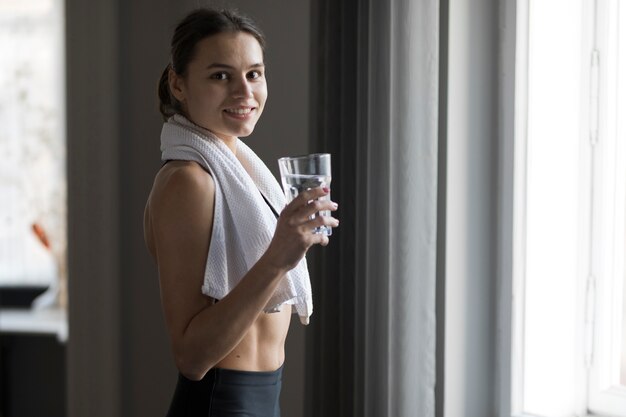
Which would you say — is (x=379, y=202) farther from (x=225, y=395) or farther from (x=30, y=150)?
(x=30, y=150)

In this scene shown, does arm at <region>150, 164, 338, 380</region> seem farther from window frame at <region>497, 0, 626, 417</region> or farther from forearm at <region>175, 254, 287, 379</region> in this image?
window frame at <region>497, 0, 626, 417</region>

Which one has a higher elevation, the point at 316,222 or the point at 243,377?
the point at 316,222

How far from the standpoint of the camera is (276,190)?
1.61 meters

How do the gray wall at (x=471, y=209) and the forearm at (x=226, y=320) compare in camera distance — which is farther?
the gray wall at (x=471, y=209)

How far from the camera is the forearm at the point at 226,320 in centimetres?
126

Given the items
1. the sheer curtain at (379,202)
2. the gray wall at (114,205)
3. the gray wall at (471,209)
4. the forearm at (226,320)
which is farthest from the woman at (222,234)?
the gray wall at (114,205)

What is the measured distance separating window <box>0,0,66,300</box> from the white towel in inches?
116

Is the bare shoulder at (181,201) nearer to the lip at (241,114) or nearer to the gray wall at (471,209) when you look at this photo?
the lip at (241,114)

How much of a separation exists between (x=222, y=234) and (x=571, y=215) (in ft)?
4.15

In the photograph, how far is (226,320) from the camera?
1280 millimetres

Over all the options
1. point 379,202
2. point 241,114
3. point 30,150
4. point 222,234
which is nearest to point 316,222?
point 222,234

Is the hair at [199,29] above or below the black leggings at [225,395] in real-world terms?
above

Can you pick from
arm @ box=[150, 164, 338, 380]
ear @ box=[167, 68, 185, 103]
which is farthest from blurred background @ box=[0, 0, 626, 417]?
arm @ box=[150, 164, 338, 380]

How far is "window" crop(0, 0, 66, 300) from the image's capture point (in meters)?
4.20
